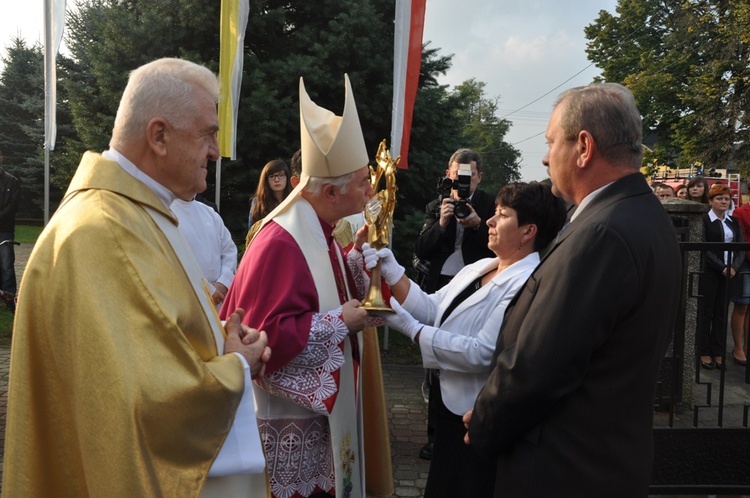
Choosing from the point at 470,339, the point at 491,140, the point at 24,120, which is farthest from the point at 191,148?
the point at 491,140

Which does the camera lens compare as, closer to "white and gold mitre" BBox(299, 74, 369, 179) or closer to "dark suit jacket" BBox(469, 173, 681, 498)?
"white and gold mitre" BBox(299, 74, 369, 179)

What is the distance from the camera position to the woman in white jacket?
8.53ft

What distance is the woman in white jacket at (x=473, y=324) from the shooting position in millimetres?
2600

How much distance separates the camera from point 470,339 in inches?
102

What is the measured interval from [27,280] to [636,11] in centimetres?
3605

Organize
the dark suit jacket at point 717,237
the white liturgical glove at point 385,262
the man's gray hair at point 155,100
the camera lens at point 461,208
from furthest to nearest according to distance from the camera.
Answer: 1. the dark suit jacket at point 717,237
2. the camera lens at point 461,208
3. the white liturgical glove at point 385,262
4. the man's gray hair at point 155,100

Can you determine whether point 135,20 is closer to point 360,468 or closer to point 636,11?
point 360,468

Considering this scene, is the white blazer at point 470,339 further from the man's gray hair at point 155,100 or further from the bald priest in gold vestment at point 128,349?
the man's gray hair at point 155,100

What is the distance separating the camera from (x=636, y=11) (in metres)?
32.2

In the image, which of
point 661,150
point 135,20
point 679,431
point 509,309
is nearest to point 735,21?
point 661,150

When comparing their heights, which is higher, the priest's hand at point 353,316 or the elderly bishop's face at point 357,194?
the elderly bishop's face at point 357,194

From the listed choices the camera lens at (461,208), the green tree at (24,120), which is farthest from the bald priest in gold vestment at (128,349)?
the green tree at (24,120)

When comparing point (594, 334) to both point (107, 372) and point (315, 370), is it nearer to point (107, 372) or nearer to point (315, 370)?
point (315, 370)

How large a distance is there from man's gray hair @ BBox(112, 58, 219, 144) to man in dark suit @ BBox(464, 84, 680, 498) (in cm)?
115
